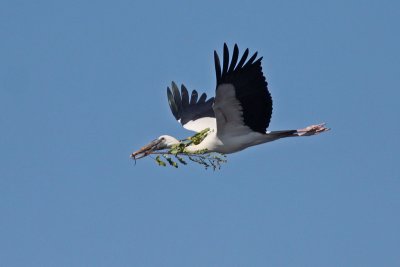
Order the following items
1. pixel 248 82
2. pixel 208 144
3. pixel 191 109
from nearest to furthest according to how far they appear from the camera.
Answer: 1. pixel 248 82
2. pixel 208 144
3. pixel 191 109

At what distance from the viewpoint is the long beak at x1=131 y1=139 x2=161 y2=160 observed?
82.7 feet

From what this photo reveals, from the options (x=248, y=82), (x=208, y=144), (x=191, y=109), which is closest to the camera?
(x=248, y=82)

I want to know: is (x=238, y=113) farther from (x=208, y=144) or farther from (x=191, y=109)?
(x=191, y=109)

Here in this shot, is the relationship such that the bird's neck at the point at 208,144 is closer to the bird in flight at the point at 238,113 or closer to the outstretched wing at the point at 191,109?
the bird in flight at the point at 238,113

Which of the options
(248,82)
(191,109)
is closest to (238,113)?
(248,82)

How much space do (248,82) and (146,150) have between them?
3501 millimetres

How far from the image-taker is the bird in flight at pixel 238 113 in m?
23.1

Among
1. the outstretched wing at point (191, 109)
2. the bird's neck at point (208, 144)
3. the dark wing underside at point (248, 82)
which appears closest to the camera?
the dark wing underside at point (248, 82)

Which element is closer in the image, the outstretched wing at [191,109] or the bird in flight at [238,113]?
the bird in flight at [238,113]

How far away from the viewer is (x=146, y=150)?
84.3 feet

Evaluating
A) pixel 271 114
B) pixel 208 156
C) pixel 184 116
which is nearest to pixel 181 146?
pixel 208 156

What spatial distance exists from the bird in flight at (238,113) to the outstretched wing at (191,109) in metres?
0.47

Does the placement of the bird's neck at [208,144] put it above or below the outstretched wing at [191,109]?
below

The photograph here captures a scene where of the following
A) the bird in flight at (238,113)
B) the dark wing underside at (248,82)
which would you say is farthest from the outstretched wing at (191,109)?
the dark wing underside at (248,82)
